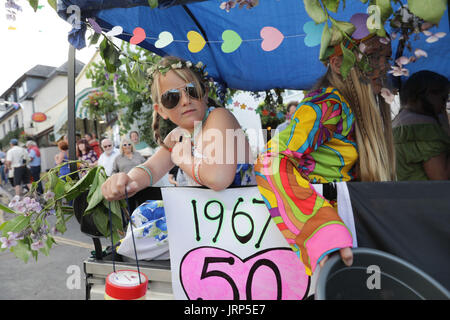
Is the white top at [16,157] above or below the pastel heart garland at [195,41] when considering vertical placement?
below

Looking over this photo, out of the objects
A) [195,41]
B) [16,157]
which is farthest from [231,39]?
[16,157]

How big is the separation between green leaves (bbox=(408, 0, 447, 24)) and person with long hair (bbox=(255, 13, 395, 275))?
41 cm

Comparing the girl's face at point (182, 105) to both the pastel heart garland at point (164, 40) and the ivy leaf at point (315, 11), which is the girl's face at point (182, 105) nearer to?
the pastel heart garland at point (164, 40)

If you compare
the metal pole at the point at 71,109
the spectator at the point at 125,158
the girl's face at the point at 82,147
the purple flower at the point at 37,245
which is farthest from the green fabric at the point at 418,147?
the girl's face at the point at 82,147

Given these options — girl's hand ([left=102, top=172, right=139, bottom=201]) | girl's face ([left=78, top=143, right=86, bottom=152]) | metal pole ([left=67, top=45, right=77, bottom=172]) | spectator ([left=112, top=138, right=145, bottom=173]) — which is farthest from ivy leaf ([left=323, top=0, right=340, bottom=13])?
girl's face ([left=78, top=143, right=86, bottom=152])

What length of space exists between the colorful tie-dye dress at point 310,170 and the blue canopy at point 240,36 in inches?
11.7

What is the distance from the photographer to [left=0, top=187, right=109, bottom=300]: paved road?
3.05m

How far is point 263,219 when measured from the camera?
4.38 feet

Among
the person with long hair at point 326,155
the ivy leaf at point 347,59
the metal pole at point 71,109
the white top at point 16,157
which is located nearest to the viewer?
the ivy leaf at point 347,59

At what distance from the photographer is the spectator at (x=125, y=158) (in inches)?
228

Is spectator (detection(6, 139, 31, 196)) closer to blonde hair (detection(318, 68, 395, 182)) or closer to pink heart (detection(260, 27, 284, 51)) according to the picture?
pink heart (detection(260, 27, 284, 51))
